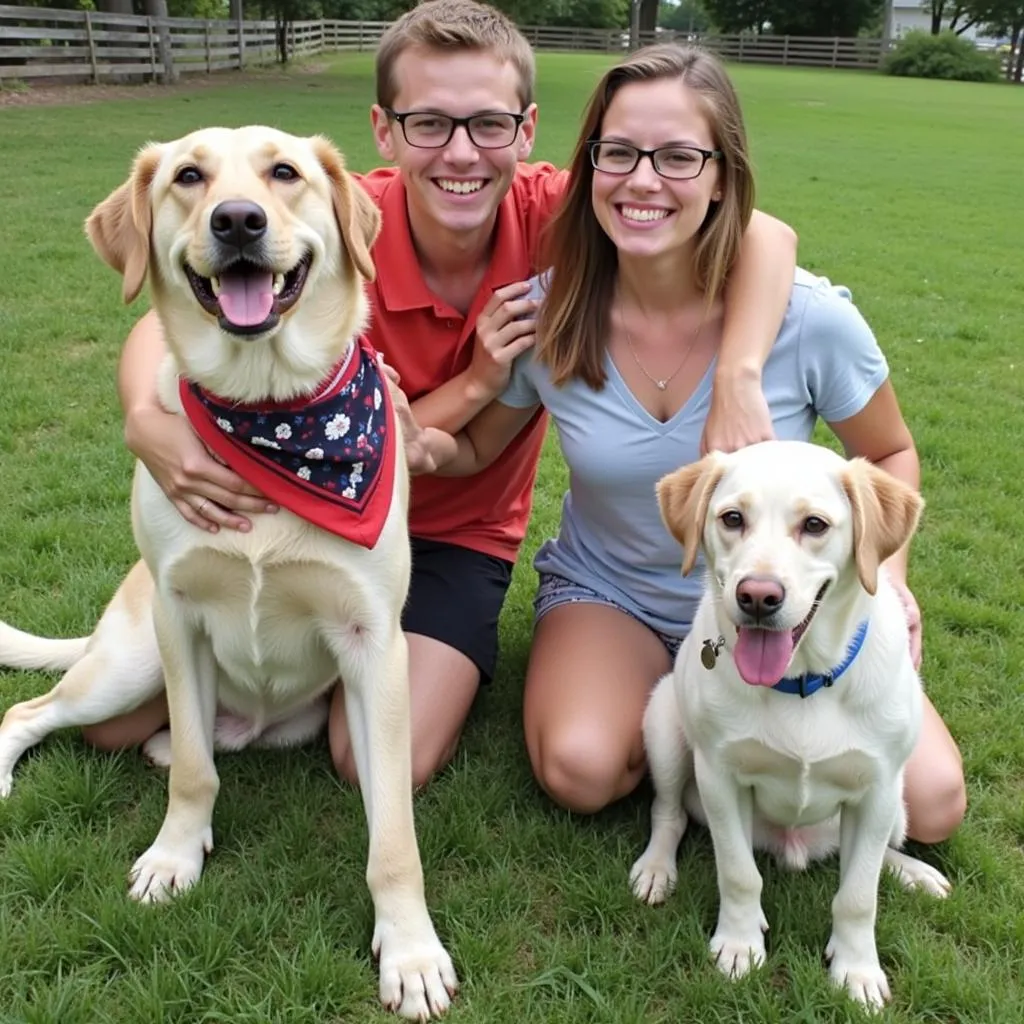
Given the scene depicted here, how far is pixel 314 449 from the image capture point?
246cm

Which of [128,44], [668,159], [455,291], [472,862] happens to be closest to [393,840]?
[472,862]

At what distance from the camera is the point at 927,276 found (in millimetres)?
9391

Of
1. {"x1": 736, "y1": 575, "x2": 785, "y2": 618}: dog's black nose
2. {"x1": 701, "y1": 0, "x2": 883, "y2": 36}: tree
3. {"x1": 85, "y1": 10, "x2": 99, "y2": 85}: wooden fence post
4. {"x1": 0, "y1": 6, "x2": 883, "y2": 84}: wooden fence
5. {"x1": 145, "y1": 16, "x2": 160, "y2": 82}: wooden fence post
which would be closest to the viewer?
{"x1": 736, "y1": 575, "x2": 785, "y2": 618}: dog's black nose

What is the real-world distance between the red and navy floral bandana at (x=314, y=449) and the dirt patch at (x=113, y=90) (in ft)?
63.5

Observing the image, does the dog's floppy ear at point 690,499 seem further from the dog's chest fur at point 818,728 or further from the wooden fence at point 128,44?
the wooden fence at point 128,44

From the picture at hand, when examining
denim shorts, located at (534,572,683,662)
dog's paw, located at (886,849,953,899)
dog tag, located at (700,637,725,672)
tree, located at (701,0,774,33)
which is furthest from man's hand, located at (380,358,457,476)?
tree, located at (701,0,774,33)

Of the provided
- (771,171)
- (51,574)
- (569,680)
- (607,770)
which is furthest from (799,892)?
(771,171)

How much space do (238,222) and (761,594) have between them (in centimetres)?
132

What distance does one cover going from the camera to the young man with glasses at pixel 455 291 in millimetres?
2758

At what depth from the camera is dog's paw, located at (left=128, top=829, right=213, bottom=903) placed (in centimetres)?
250

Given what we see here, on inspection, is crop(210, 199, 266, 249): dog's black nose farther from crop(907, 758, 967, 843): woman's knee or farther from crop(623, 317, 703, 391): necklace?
crop(907, 758, 967, 843): woman's knee

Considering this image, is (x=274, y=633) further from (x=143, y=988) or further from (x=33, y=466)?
(x=33, y=466)

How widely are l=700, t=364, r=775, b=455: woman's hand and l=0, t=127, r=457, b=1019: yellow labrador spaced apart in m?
0.83

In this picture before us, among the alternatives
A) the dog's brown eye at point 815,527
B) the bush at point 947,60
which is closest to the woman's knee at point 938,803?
the dog's brown eye at point 815,527
